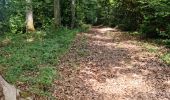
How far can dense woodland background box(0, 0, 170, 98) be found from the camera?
402 inches

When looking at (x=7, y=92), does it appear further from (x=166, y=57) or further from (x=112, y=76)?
(x=166, y=57)

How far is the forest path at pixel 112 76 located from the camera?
9094mm

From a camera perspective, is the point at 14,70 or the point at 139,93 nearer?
the point at 139,93

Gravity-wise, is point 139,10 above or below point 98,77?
above

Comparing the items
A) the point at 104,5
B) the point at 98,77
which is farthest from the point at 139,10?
the point at 104,5

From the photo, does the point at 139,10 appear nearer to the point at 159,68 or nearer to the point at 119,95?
the point at 159,68

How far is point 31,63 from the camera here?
11.3 m

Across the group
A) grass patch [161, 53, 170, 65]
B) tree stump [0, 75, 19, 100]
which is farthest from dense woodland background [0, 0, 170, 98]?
grass patch [161, 53, 170, 65]

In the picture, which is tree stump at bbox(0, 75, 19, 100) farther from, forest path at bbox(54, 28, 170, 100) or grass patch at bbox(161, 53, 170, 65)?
grass patch at bbox(161, 53, 170, 65)

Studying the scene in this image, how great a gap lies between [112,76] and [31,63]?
3.04 meters

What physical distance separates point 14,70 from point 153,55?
6.76m

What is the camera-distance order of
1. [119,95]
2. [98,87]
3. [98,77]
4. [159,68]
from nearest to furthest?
[119,95], [98,87], [98,77], [159,68]

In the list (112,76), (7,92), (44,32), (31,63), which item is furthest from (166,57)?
(44,32)

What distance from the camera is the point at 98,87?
9742 mm
